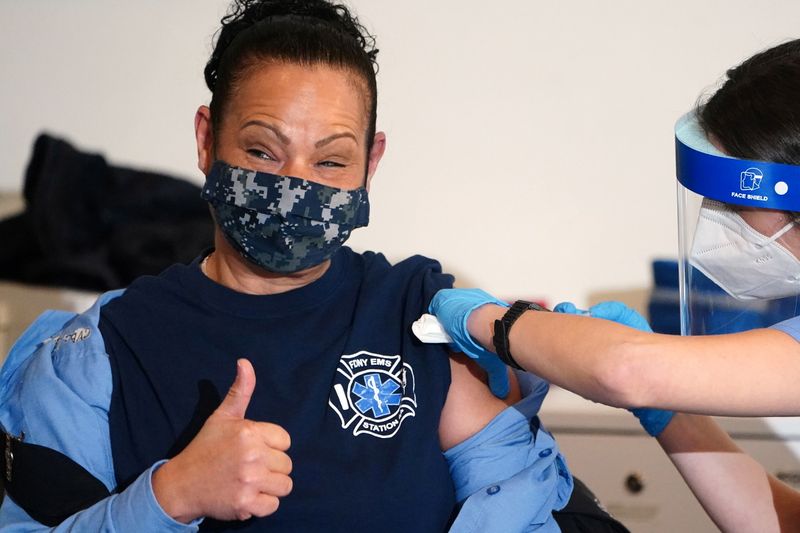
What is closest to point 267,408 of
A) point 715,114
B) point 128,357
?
point 128,357

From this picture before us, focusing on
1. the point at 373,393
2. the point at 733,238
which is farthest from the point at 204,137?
the point at 733,238

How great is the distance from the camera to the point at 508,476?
1756 mm

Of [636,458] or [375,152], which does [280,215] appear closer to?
[375,152]

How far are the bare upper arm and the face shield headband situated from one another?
1.55 ft

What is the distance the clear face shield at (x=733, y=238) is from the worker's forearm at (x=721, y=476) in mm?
193

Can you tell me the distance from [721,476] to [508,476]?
387 millimetres

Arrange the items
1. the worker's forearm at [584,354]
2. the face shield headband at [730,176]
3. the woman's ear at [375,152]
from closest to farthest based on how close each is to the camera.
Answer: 1. the worker's forearm at [584,354]
2. the face shield headband at [730,176]
3. the woman's ear at [375,152]

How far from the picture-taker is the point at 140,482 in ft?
4.90

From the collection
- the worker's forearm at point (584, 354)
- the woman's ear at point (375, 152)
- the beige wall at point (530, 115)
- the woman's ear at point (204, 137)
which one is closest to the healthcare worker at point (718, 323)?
the worker's forearm at point (584, 354)

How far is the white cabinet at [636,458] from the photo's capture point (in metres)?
3.07

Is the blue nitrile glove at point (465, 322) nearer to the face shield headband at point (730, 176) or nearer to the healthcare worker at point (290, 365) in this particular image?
the healthcare worker at point (290, 365)

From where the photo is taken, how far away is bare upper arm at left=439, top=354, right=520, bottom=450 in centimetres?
178

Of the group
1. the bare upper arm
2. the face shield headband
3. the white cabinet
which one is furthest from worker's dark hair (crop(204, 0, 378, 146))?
the white cabinet

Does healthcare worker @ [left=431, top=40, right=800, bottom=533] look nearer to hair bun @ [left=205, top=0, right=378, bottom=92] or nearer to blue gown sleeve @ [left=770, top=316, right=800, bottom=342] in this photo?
blue gown sleeve @ [left=770, top=316, right=800, bottom=342]
